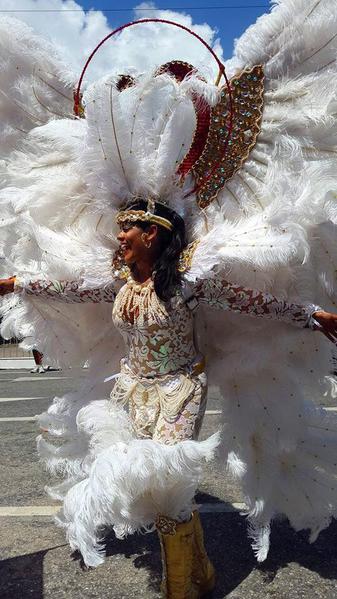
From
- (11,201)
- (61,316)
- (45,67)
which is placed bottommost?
(61,316)

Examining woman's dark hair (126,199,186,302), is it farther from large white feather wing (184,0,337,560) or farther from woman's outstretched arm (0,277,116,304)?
woman's outstretched arm (0,277,116,304)

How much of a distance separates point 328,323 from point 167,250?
2.51ft

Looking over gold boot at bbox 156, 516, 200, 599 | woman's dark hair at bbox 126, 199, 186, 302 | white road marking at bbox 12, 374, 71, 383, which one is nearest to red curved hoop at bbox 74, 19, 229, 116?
woman's dark hair at bbox 126, 199, 186, 302

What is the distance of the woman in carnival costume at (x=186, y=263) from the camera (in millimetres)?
2668

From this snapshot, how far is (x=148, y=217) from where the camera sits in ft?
9.07

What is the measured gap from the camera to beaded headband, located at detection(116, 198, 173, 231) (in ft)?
9.08

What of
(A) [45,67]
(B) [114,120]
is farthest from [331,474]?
(A) [45,67]

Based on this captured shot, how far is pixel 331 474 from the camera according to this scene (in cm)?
326

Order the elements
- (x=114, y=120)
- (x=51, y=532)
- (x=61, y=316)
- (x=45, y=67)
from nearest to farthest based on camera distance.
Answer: (x=114, y=120)
(x=45, y=67)
(x=61, y=316)
(x=51, y=532)

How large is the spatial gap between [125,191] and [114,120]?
1.08ft

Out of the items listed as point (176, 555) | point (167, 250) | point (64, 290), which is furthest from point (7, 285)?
point (176, 555)

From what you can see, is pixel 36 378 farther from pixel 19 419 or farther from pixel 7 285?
pixel 7 285

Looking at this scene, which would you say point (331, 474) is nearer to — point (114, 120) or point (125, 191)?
point (125, 191)

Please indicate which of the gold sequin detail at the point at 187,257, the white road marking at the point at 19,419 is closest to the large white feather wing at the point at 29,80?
the gold sequin detail at the point at 187,257
